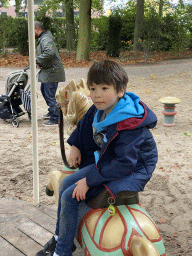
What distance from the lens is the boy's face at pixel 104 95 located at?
79.9 inches

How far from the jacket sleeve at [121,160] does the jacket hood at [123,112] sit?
9cm

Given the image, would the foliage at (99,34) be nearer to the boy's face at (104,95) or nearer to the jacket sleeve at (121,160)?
the boy's face at (104,95)

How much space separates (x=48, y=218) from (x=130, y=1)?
2610cm

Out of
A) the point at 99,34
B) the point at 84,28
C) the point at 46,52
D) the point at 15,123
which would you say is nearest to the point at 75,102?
the point at 46,52

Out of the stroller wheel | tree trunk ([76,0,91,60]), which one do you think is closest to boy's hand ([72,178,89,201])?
the stroller wheel

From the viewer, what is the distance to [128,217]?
1.96 m

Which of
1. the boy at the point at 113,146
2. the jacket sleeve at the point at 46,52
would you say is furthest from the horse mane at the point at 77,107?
the jacket sleeve at the point at 46,52

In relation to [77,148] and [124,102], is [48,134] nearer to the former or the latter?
[77,148]

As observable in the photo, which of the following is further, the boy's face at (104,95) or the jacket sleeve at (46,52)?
the jacket sleeve at (46,52)

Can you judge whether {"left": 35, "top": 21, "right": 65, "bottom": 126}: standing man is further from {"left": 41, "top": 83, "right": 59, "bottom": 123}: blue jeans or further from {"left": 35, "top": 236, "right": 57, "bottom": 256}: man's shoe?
{"left": 35, "top": 236, "right": 57, "bottom": 256}: man's shoe

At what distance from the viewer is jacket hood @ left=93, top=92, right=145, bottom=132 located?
1.94 metres

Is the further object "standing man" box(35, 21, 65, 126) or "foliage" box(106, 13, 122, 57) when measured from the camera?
"foliage" box(106, 13, 122, 57)

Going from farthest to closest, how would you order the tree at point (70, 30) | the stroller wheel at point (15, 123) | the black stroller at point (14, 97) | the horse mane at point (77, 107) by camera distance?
the tree at point (70, 30) < the stroller wheel at point (15, 123) < the black stroller at point (14, 97) < the horse mane at point (77, 107)

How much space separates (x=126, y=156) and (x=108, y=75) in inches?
19.3
